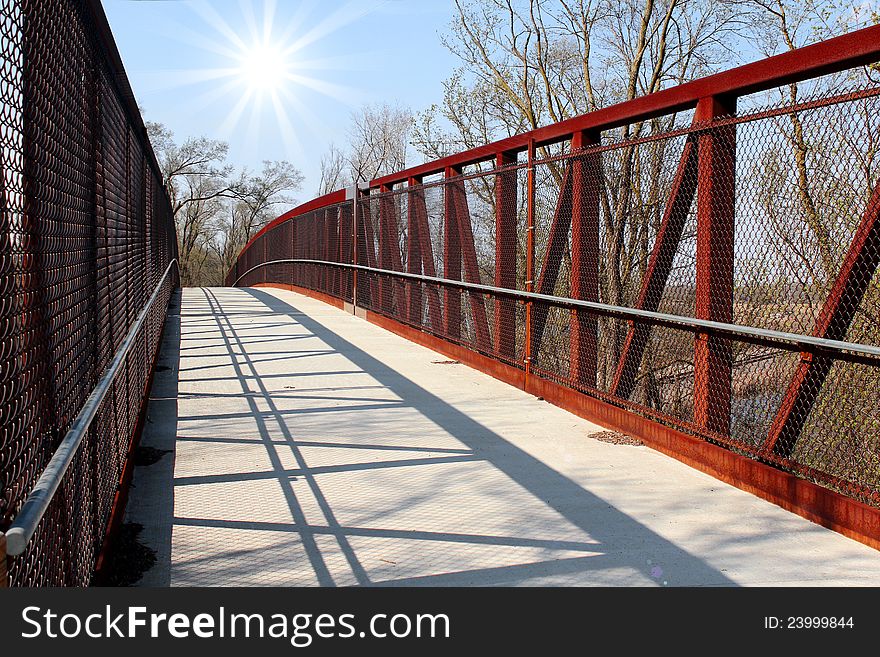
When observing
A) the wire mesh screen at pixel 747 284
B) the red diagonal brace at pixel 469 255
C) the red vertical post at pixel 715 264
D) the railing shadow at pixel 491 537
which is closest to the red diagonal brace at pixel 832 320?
the wire mesh screen at pixel 747 284

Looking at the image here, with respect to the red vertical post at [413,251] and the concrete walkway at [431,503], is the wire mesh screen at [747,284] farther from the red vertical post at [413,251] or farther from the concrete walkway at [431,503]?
the red vertical post at [413,251]

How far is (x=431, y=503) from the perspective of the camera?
516 cm

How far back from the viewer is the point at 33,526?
191 centimetres

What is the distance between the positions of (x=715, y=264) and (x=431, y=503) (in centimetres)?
248

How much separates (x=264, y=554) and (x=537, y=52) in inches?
762

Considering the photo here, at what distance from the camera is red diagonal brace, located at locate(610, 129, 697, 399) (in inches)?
245

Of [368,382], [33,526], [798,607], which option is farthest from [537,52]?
[33,526]

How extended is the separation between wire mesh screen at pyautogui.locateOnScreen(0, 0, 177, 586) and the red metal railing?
347cm

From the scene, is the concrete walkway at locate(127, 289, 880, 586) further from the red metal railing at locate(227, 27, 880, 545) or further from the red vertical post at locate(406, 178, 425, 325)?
the red vertical post at locate(406, 178, 425, 325)

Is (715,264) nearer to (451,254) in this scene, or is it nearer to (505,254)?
(505,254)

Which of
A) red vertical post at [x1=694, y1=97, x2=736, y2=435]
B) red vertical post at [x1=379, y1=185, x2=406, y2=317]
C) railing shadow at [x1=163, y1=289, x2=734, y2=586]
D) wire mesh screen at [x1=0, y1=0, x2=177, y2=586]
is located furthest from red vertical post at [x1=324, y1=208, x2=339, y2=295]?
wire mesh screen at [x1=0, y1=0, x2=177, y2=586]

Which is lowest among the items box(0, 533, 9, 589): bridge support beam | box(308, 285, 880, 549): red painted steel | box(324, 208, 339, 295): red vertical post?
box(308, 285, 880, 549): red painted steel

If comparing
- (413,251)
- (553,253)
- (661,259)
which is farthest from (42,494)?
(413,251)

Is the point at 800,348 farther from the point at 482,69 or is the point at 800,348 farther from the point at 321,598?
the point at 482,69
